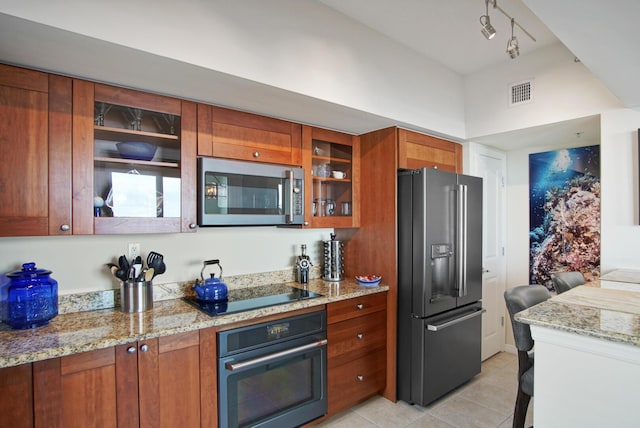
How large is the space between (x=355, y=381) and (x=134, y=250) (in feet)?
5.78

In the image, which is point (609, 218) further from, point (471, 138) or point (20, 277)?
point (20, 277)

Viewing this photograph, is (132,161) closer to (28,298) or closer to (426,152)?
(28,298)

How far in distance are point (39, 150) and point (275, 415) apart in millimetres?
1892

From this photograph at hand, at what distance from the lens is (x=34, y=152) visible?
5.40 feet

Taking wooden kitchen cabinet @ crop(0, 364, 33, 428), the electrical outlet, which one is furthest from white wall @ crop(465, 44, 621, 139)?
wooden kitchen cabinet @ crop(0, 364, 33, 428)

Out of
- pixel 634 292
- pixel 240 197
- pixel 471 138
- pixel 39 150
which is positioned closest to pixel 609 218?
pixel 634 292

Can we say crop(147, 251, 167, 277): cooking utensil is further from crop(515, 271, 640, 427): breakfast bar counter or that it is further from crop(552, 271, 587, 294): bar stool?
crop(552, 271, 587, 294): bar stool

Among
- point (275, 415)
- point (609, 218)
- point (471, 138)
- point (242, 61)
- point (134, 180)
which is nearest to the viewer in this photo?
point (242, 61)

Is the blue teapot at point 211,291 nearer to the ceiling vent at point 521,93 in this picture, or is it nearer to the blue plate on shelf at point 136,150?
the blue plate on shelf at point 136,150

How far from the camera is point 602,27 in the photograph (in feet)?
4.85

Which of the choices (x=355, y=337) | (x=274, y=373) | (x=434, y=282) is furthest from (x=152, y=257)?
(x=434, y=282)

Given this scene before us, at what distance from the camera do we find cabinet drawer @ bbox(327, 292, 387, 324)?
238 centimetres

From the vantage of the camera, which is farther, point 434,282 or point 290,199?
point 434,282

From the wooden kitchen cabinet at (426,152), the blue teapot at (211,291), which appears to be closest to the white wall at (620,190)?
the wooden kitchen cabinet at (426,152)
